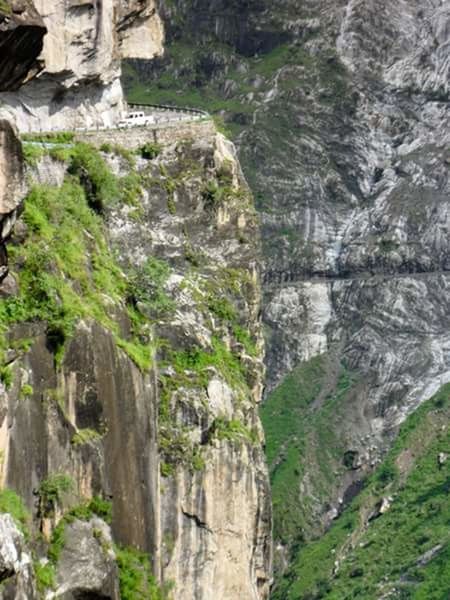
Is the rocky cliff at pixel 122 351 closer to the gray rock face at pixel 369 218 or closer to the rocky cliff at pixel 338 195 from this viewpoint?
the rocky cliff at pixel 338 195

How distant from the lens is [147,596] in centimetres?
5025

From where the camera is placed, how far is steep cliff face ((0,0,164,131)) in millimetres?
60281

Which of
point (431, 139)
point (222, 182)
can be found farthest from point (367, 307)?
point (222, 182)

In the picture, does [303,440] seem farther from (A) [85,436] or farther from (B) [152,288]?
(A) [85,436]

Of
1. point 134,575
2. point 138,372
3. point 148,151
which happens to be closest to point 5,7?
point 138,372

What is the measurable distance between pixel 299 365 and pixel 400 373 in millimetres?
11005

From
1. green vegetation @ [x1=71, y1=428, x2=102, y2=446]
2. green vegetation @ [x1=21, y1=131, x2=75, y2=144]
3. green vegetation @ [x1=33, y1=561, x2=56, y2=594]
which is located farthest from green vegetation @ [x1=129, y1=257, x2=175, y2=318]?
green vegetation @ [x1=33, y1=561, x2=56, y2=594]

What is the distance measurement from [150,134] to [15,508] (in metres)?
26.1

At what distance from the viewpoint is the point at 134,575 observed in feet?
163

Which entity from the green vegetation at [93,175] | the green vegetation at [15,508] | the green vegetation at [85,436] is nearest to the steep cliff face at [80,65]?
the green vegetation at [93,175]

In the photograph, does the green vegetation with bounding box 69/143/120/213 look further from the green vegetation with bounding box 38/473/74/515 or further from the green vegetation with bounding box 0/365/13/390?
the green vegetation with bounding box 0/365/13/390

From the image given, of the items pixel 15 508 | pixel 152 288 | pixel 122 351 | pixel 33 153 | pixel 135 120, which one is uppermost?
pixel 135 120

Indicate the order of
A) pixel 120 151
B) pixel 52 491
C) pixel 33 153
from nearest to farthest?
pixel 52 491, pixel 33 153, pixel 120 151

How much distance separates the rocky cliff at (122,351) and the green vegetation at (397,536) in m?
64.7
